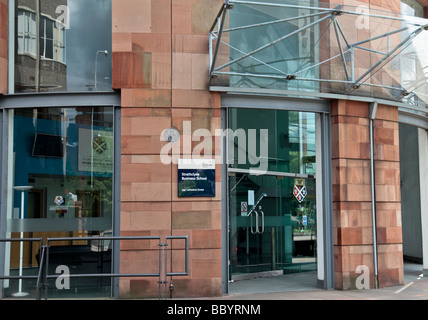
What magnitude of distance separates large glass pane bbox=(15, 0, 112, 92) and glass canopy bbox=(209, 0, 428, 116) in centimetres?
203

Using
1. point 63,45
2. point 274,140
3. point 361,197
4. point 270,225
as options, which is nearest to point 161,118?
point 63,45

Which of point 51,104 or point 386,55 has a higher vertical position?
point 386,55

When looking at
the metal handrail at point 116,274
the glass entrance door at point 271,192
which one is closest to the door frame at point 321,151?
the metal handrail at point 116,274

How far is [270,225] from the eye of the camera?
13680 mm

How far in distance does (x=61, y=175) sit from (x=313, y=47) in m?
5.15

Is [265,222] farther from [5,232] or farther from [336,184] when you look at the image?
[5,232]

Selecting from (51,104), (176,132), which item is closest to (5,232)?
(51,104)

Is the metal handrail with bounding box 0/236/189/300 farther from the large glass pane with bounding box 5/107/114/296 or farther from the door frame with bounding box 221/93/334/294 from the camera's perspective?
the door frame with bounding box 221/93/334/294

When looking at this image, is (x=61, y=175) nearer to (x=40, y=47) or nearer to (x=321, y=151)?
(x=40, y=47)

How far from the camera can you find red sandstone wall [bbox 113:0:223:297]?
966 cm

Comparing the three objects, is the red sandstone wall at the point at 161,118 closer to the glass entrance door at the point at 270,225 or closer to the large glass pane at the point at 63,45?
the large glass pane at the point at 63,45

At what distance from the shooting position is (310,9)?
32.5 feet
